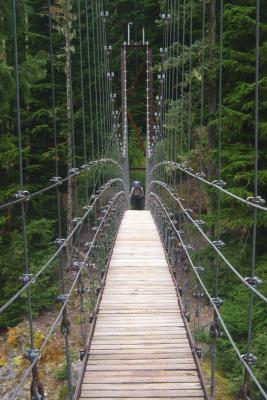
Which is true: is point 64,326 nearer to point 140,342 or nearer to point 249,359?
point 249,359

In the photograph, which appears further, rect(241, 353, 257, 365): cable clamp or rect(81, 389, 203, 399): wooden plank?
rect(81, 389, 203, 399): wooden plank

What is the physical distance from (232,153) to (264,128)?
483 millimetres

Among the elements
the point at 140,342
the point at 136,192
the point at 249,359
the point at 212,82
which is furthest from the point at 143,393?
the point at 136,192

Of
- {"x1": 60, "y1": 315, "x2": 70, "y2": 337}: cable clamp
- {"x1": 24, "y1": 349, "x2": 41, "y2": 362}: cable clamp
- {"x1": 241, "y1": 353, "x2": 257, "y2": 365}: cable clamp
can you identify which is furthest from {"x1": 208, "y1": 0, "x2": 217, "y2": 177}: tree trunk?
{"x1": 24, "y1": 349, "x2": 41, "y2": 362}: cable clamp

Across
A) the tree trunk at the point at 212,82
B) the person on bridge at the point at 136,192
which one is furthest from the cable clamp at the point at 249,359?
the person on bridge at the point at 136,192

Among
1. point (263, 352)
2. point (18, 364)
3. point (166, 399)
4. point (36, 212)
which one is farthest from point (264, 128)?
point (36, 212)

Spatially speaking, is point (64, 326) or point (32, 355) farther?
point (64, 326)

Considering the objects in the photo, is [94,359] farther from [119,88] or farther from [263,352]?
[119,88]

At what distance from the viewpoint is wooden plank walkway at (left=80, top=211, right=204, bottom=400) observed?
2262 millimetres

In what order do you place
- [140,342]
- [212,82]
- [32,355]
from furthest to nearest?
1. [212,82]
2. [140,342]
3. [32,355]

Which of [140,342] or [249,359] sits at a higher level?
[249,359]

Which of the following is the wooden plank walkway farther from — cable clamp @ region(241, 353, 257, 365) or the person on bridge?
the person on bridge

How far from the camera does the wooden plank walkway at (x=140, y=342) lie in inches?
89.0

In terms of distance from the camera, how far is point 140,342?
9.04 ft
